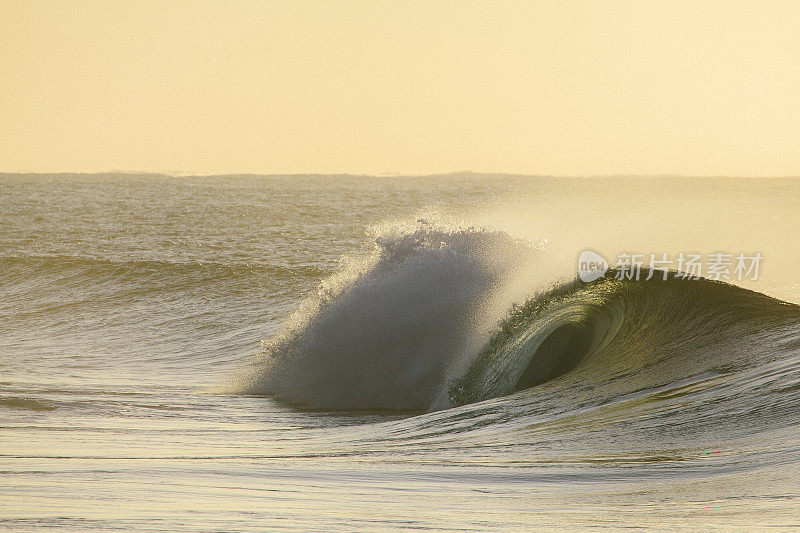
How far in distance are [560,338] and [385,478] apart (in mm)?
5580

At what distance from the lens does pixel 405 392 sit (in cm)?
983

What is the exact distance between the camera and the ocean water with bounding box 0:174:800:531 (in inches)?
158

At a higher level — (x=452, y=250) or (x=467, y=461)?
(x=452, y=250)

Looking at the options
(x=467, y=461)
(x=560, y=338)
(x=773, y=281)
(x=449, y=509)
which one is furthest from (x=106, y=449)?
(x=773, y=281)

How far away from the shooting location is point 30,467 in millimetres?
4805

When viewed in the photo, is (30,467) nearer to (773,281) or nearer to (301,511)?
(301,511)
